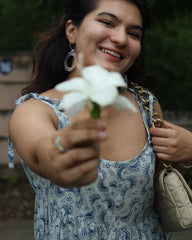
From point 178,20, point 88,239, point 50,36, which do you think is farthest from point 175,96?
point 88,239

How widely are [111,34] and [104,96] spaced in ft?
3.22

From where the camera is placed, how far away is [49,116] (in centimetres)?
179

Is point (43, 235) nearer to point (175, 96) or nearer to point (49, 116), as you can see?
point (49, 116)

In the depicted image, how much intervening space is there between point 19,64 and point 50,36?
3927mm

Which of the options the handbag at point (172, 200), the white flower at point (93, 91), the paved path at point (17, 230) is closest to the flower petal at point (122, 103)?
the white flower at point (93, 91)

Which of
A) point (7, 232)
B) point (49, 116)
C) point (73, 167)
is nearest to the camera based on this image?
point (73, 167)

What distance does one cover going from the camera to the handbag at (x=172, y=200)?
201 cm

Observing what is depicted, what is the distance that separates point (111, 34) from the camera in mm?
1984

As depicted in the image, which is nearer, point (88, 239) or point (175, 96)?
point (88, 239)

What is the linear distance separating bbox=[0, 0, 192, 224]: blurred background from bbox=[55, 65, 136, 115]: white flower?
1921 mm

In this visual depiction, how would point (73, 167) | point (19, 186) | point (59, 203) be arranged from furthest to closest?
Answer: point (19, 186)
point (59, 203)
point (73, 167)

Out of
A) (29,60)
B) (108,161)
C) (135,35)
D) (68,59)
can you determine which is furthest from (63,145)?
(29,60)

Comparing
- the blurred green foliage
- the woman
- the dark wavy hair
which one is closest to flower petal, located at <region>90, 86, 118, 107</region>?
the woman

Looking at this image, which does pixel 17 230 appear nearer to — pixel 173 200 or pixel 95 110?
pixel 173 200
